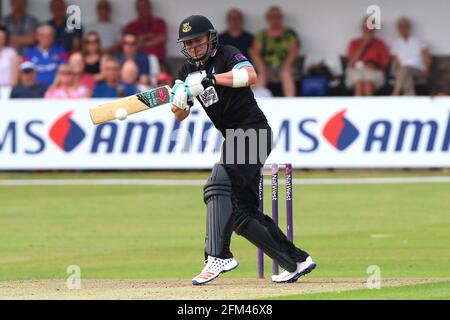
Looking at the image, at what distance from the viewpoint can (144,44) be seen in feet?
74.4

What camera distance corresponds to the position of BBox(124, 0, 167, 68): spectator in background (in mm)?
22703

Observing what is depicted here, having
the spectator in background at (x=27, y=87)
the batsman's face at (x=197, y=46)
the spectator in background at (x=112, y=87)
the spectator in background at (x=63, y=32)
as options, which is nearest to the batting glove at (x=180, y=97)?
the batsman's face at (x=197, y=46)

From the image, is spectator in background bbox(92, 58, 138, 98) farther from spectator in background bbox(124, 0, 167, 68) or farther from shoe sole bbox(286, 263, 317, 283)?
shoe sole bbox(286, 263, 317, 283)

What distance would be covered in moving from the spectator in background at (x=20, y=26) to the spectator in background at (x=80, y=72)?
62.6 inches

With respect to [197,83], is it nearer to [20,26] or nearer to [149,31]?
[149,31]

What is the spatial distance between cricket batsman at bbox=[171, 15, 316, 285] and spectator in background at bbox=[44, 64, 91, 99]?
34.3ft

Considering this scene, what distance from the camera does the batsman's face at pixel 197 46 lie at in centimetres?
980

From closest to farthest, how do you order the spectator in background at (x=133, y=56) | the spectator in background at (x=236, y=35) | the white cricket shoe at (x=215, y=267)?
1. the white cricket shoe at (x=215, y=267)
2. the spectator in background at (x=133, y=56)
3. the spectator in background at (x=236, y=35)

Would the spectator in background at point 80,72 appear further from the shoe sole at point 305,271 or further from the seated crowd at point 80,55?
the shoe sole at point 305,271

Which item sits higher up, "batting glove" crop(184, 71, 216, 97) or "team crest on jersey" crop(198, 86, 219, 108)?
"batting glove" crop(184, 71, 216, 97)

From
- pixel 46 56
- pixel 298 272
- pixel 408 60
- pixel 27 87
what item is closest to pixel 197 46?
pixel 298 272

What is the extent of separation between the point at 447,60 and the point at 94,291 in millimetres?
14410

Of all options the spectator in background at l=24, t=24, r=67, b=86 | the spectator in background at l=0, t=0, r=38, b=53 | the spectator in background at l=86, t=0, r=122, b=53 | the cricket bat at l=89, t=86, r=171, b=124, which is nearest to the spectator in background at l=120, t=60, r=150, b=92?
the spectator in background at l=24, t=24, r=67, b=86

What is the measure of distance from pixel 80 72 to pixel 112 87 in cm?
61
